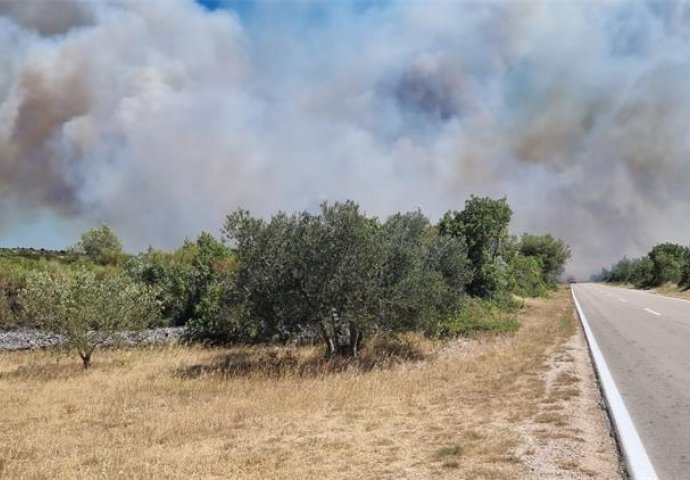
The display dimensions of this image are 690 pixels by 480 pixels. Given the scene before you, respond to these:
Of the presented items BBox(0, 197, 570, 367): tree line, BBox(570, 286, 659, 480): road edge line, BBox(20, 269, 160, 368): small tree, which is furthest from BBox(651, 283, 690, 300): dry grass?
BBox(20, 269, 160, 368): small tree

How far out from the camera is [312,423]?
834cm

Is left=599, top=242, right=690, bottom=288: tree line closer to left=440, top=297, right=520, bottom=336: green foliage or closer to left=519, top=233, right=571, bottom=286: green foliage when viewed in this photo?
left=519, top=233, right=571, bottom=286: green foliage

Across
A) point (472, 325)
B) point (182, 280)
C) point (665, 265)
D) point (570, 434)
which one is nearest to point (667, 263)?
point (665, 265)

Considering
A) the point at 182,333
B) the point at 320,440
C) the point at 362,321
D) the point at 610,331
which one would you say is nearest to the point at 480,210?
the point at 610,331

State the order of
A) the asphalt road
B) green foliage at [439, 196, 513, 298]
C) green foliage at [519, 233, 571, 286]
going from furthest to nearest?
1. green foliage at [519, 233, 571, 286]
2. green foliage at [439, 196, 513, 298]
3. the asphalt road

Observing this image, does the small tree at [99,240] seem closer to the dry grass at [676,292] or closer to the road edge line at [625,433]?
the dry grass at [676,292]

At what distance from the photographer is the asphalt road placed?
592 centimetres

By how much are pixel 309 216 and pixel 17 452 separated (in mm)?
8695

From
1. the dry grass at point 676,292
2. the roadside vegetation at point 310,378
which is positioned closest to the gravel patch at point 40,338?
the roadside vegetation at point 310,378

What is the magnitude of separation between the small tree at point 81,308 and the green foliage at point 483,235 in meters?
20.4

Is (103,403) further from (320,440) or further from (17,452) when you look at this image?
(320,440)

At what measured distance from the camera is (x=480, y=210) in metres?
33.7

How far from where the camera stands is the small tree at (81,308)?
1744cm

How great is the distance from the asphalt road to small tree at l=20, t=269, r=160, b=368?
585 inches
